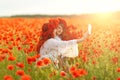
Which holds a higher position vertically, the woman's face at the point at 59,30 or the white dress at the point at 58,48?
the woman's face at the point at 59,30

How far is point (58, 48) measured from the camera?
18.5ft

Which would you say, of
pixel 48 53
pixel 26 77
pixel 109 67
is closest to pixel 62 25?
pixel 48 53

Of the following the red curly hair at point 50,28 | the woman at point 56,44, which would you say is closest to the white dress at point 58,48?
the woman at point 56,44

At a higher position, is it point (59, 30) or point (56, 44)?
point (59, 30)

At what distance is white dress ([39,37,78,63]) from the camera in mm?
5562

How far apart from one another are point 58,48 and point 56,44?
66 mm

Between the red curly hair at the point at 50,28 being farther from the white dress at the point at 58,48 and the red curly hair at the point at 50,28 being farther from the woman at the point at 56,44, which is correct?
the white dress at the point at 58,48

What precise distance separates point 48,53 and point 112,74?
1.08 meters

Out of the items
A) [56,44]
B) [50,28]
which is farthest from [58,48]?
[50,28]

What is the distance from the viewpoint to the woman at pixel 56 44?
5570mm

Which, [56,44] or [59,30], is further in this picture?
[59,30]

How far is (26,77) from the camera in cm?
356

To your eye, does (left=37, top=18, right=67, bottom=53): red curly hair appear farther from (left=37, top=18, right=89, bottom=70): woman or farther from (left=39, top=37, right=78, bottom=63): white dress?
(left=39, top=37, right=78, bottom=63): white dress

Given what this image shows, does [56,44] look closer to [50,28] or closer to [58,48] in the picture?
[58,48]
